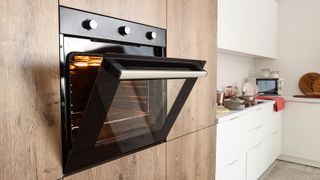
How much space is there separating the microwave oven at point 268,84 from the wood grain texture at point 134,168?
2695 millimetres

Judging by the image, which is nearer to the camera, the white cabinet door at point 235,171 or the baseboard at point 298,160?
the white cabinet door at point 235,171

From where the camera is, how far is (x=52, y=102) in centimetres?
80

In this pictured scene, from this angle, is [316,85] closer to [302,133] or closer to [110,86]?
[302,133]

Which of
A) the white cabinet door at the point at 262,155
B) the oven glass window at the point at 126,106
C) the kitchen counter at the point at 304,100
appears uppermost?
the oven glass window at the point at 126,106

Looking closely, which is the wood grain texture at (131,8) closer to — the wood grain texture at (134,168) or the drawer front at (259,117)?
the wood grain texture at (134,168)

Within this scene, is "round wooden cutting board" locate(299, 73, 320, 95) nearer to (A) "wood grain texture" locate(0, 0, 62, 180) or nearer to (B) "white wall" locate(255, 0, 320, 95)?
(B) "white wall" locate(255, 0, 320, 95)

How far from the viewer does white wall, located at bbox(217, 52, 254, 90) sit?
9.72 ft

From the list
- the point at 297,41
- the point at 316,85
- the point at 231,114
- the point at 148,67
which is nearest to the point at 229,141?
the point at 231,114

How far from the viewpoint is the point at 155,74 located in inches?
34.5

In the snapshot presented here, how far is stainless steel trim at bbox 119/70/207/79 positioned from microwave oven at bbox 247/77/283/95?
108 inches

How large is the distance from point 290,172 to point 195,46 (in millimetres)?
2484

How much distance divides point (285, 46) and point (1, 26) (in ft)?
12.7

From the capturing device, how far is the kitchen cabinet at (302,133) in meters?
3.15

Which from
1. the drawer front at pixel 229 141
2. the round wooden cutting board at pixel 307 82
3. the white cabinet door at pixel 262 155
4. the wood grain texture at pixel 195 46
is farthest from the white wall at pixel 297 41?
the wood grain texture at pixel 195 46
